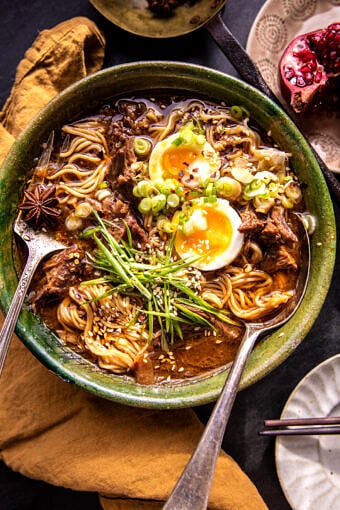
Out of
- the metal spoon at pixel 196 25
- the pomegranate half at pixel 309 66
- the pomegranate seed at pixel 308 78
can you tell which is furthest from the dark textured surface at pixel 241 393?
the pomegranate seed at pixel 308 78

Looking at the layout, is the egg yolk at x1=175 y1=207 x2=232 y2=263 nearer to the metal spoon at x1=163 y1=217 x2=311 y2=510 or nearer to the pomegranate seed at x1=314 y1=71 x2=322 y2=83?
the metal spoon at x1=163 y1=217 x2=311 y2=510

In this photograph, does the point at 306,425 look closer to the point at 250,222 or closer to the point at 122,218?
the point at 250,222

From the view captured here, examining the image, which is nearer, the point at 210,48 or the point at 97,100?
the point at 97,100

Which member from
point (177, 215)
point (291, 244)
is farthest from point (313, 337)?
point (177, 215)

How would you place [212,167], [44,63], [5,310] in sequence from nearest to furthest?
1. [5,310]
2. [212,167]
3. [44,63]

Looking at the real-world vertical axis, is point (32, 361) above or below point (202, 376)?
above

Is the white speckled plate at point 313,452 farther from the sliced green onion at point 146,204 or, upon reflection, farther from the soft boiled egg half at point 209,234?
the sliced green onion at point 146,204

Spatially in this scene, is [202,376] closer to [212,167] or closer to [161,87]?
[212,167]
